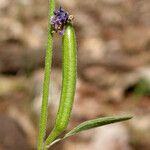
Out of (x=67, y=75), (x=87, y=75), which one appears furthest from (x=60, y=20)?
(x=87, y=75)

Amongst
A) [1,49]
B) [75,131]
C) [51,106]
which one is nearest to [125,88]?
[51,106]

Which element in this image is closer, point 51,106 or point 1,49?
point 51,106

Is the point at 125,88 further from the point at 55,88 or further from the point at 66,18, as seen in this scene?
the point at 66,18

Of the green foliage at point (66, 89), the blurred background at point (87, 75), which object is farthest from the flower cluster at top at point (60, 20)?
the blurred background at point (87, 75)

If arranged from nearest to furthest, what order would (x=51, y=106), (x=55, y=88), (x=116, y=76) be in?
(x=51, y=106), (x=55, y=88), (x=116, y=76)

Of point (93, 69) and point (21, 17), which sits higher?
point (21, 17)

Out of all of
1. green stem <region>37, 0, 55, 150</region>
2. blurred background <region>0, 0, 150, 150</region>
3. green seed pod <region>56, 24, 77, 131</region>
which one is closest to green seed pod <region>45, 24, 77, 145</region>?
green seed pod <region>56, 24, 77, 131</region>

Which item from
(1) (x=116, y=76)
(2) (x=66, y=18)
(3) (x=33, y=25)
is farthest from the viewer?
(3) (x=33, y=25)
